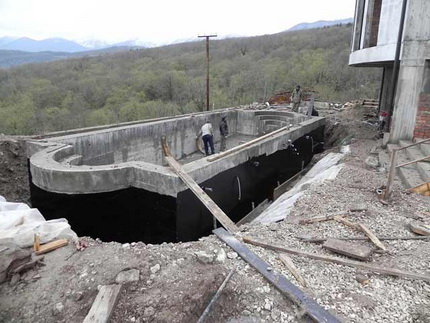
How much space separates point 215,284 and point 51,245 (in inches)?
82.9

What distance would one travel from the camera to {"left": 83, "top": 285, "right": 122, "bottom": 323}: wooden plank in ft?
Result: 8.95

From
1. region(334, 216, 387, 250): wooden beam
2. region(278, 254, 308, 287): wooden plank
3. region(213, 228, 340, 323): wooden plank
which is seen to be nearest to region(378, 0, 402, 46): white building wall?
region(334, 216, 387, 250): wooden beam

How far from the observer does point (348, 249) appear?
3838 mm

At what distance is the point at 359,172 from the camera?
22.7 feet

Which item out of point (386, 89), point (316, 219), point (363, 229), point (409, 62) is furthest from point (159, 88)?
point (363, 229)

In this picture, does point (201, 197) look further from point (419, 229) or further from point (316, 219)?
point (419, 229)

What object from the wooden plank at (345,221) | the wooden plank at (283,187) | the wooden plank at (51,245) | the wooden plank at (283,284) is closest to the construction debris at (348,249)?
the wooden plank at (345,221)

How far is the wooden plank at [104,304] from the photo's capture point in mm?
2727

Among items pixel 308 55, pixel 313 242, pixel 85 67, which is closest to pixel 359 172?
pixel 313 242

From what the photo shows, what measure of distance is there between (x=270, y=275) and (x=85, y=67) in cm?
5443

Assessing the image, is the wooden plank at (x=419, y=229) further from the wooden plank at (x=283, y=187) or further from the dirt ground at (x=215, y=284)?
the wooden plank at (x=283, y=187)

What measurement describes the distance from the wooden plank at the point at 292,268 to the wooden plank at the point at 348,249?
616 mm

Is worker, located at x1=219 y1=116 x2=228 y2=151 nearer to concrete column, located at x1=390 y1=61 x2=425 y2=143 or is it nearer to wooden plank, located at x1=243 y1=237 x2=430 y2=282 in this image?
concrete column, located at x1=390 y1=61 x2=425 y2=143

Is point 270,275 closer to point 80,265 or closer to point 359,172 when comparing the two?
point 80,265
